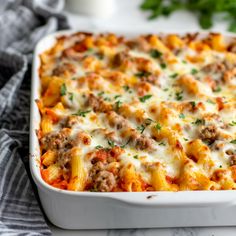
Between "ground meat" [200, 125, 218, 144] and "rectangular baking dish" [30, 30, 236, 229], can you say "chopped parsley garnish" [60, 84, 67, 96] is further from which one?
"ground meat" [200, 125, 218, 144]

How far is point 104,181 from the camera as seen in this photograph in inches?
104

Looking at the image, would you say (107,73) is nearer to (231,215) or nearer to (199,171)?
(199,171)

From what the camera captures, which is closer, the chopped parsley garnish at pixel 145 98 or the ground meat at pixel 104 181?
the ground meat at pixel 104 181

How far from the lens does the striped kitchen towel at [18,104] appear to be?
2721 millimetres

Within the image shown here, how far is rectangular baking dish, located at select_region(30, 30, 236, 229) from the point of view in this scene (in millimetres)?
2459

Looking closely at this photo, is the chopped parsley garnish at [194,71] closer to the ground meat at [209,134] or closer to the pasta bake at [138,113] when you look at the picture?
the pasta bake at [138,113]

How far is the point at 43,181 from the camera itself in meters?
2.57

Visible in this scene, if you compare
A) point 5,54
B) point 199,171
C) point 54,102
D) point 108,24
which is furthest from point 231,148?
point 108,24

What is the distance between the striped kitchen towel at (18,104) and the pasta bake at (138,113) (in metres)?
0.19

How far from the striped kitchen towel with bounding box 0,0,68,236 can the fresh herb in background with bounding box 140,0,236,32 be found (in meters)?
0.75

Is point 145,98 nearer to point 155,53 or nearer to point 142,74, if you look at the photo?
point 142,74

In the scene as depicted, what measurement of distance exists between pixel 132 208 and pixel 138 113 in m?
0.66

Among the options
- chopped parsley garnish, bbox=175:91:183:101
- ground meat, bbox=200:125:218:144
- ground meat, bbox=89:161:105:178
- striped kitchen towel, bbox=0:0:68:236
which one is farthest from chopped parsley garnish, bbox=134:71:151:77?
ground meat, bbox=89:161:105:178

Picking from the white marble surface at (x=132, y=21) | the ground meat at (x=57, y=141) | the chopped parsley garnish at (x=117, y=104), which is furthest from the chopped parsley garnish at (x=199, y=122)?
the white marble surface at (x=132, y=21)
